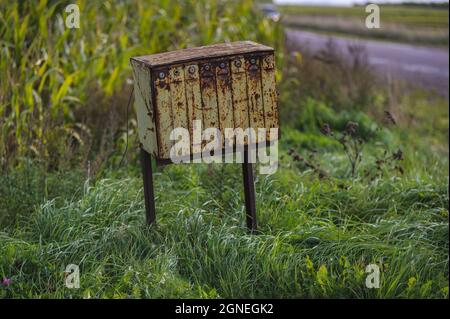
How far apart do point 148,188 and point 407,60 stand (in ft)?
32.3

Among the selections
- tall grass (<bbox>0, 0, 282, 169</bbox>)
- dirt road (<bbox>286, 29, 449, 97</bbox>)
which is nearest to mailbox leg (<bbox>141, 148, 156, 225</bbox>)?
tall grass (<bbox>0, 0, 282, 169</bbox>)

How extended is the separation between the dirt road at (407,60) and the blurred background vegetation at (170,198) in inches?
114

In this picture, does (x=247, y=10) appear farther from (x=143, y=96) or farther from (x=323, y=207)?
(x=143, y=96)

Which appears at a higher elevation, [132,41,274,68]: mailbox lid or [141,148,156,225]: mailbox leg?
[132,41,274,68]: mailbox lid

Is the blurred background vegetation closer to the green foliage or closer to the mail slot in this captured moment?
the green foliage

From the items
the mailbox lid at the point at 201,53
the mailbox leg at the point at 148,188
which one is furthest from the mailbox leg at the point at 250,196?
the mailbox lid at the point at 201,53

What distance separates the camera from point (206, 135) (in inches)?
150

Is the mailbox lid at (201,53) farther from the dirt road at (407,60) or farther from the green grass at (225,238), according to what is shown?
the dirt road at (407,60)

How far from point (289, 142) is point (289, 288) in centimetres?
300

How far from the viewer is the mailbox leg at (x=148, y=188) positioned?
3.98m

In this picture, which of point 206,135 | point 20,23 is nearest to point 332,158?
point 206,135

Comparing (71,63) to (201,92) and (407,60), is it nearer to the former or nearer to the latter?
(201,92)

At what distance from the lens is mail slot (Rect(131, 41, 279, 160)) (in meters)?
3.68
